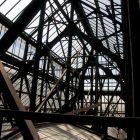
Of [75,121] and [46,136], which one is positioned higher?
[75,121]

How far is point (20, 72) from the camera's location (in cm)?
1248

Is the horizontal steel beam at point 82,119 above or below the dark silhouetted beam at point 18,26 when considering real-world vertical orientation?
below

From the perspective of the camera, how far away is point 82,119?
6.49ft

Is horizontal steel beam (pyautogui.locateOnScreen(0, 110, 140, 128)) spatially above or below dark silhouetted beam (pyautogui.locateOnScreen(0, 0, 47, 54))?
below

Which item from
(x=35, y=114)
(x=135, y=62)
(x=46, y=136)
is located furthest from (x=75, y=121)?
(x=46, y=136)

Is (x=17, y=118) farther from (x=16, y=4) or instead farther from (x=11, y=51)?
(x=11, y=51)

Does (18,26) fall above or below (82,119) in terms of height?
above

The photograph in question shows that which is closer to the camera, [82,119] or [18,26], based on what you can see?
[82,119]

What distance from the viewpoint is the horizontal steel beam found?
6.15 feet

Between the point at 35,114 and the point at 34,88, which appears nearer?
the point at 35,114

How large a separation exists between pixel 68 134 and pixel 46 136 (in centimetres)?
106

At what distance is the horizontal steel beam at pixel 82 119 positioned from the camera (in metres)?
1.87

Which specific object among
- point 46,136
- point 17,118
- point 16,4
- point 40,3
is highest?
point 16,4

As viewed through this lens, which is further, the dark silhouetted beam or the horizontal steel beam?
the dark silhouetted beam
